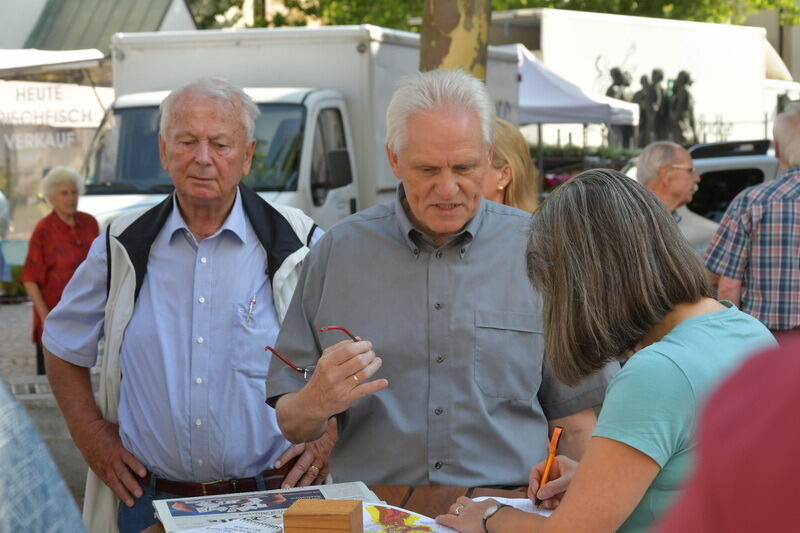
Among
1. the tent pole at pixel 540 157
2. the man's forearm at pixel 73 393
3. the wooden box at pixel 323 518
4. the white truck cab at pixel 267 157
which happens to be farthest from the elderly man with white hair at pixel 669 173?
the tent pole at pixel 540 157

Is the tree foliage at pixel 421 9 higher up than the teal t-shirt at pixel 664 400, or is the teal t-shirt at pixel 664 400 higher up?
the tree foliage at pixel 421 9

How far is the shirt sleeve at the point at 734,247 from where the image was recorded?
5.85 metres

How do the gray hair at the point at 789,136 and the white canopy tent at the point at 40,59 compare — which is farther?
the white canopy tent at the point at 40,59

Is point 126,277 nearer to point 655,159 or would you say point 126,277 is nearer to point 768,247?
point 768,247

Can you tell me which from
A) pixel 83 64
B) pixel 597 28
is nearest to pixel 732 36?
pixel 597 28

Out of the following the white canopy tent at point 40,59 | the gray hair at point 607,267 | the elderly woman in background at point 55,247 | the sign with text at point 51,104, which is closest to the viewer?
the gray hair at point 607,267

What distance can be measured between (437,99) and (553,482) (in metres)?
1.04

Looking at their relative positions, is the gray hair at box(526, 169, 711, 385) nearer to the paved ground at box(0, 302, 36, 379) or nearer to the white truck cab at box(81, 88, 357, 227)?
the paved ground at box(0, 302, 36, 379)

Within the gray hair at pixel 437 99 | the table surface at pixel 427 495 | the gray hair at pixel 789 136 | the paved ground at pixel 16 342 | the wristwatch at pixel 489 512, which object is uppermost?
the gray hair at pixel 437 99

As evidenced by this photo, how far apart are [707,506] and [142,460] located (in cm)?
277

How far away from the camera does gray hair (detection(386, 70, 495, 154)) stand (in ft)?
9.50

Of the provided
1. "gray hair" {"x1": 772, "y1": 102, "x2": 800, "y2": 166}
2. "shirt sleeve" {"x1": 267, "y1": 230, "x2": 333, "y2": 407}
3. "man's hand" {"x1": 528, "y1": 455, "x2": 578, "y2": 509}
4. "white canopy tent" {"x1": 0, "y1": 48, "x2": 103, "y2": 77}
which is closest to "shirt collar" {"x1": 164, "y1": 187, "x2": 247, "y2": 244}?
"shirt sleeve" {"x1": 267, "y1": 230, "x2": 333, "y2": 407}

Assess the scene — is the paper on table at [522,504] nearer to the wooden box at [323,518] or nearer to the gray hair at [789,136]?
the wooden box at [323,518]

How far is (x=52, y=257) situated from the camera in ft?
28.5
